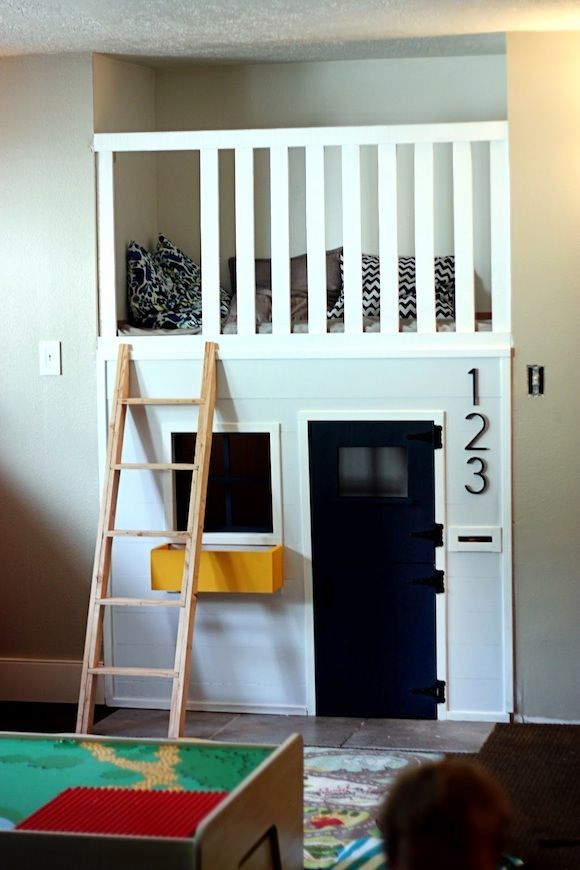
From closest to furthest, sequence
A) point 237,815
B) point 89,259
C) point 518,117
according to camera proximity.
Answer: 1. point 237,815
2. point 518,117
3. point 89,259

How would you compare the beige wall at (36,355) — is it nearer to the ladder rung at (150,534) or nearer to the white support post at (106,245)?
the white support post at (106,245)

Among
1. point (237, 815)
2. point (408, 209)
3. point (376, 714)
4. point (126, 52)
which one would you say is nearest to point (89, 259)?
point (126, 52)

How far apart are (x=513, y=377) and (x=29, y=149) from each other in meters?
2.31

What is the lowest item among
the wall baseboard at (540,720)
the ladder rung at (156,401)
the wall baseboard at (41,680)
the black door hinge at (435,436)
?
the wall baseboard at (540,720)

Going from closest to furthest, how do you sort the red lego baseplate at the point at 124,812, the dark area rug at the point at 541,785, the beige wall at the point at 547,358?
the red lego baseplate at the point at 124,812
the dark area rug at the point at 541,785
the beige wall at the point at 547,358

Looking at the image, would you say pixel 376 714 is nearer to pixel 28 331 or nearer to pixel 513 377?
pixel 513 377

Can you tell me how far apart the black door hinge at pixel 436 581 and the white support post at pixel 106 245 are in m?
1.70

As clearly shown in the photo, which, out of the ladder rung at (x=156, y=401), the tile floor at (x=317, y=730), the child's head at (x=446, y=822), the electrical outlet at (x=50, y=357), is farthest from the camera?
the electrical outlet at (x=50, y=357)

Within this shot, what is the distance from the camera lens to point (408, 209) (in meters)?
6.02

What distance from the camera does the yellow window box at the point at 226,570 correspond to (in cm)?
519

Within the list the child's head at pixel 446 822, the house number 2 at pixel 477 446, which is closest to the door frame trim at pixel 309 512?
the house number 2 at pixel 477 446

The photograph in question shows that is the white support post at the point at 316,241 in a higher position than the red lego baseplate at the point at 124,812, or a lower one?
higher

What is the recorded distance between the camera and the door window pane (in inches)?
208

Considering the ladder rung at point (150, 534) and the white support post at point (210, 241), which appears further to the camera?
the white support post at point (210, 241)
